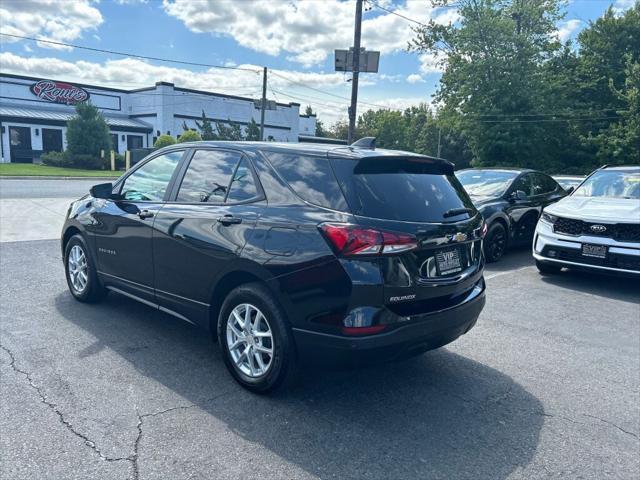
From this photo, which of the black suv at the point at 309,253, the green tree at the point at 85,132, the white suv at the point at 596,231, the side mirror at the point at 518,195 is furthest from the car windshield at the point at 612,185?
the green tree at the point at 85,132

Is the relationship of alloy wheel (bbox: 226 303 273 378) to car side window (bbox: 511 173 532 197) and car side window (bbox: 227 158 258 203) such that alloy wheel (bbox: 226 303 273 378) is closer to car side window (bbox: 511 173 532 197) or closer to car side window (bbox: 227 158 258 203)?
car side window (bbox: 227 158 258 203)

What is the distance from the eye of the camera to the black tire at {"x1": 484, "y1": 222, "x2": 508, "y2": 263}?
8258mm

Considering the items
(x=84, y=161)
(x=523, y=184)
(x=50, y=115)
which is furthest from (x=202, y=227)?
(x=50, y=115)

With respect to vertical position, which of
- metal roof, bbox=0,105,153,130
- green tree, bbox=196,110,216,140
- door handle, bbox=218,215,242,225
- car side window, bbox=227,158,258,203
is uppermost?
metal roof, bbox=0,105,153,130

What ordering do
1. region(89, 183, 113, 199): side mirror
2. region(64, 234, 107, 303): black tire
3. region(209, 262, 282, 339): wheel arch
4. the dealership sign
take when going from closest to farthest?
1. region(209, 262, 282, 339): wheel arch
2. region(89, 183, 113, 199): side mirror
3. region(64, 234, 107, 303): black tire
4. the dealership sign

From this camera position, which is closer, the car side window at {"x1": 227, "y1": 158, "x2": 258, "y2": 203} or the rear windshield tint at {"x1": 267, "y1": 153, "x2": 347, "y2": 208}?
the rear windshield tint at {"x1": 267, "y1": 153, "x2": 347, "y2": 208}

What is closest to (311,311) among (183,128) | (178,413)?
(178,413)

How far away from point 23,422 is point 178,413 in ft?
2.94

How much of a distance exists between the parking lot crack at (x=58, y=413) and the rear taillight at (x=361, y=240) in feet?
5.42

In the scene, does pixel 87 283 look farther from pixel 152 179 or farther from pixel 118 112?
pixel 118 112

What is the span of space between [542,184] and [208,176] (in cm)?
780

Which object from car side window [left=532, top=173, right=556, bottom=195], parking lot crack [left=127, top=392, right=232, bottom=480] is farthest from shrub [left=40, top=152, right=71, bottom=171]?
parking lot crack [left=127, top=392, right=232, bottom=480]

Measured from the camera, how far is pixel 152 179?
456cm

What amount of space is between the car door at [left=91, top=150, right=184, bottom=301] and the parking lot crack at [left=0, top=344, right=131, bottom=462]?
3.54 feet
